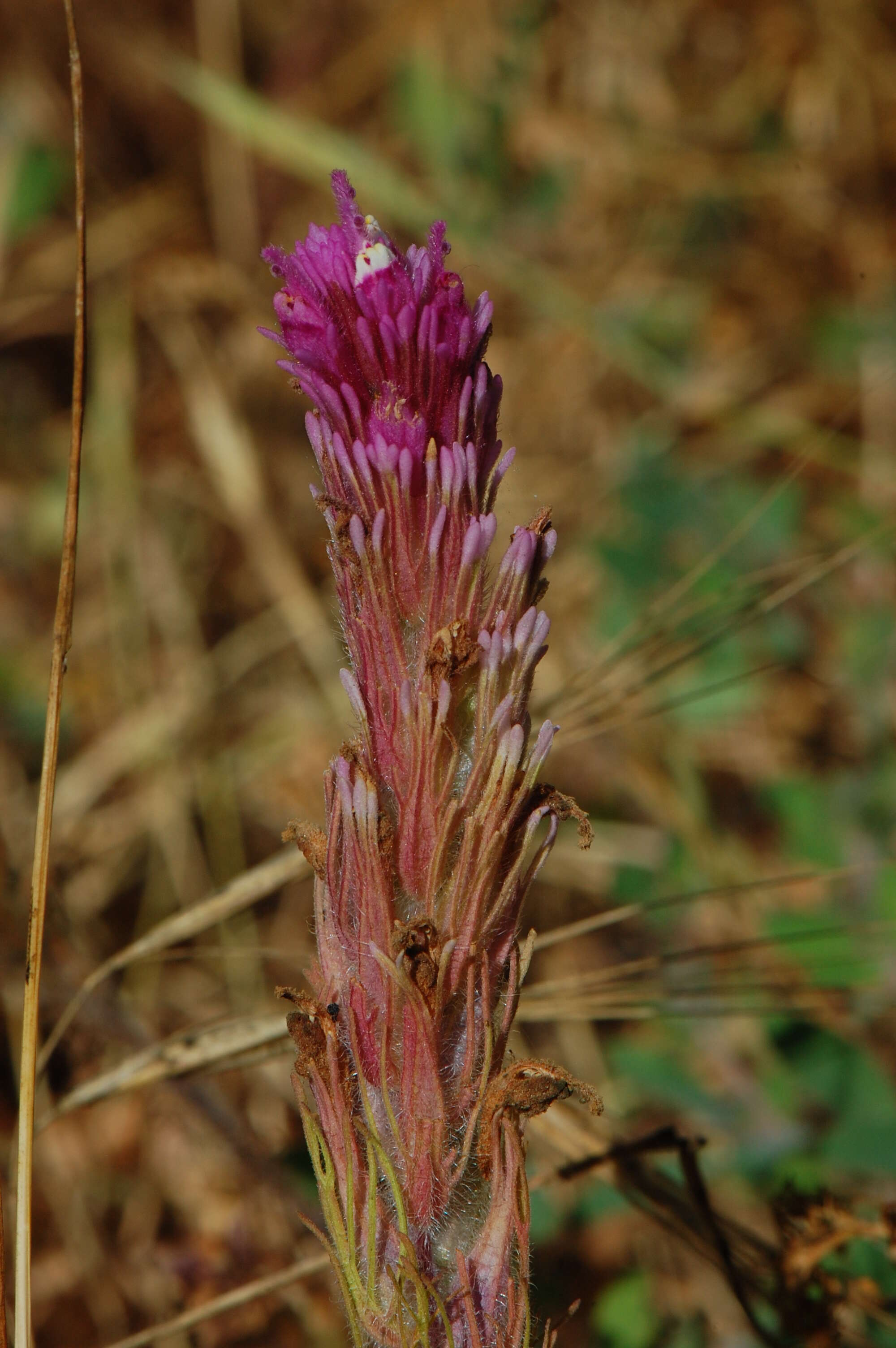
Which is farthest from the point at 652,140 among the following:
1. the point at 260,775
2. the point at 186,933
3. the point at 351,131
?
the point at 186,933

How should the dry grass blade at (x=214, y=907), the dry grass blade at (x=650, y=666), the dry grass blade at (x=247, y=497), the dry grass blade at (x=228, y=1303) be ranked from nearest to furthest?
1. the dry grass blade at (x=228, y=1303)
2. the dry grass blade at (x=214, y=907)
3. the dry grass blade at (x=650, y=666)
4. the dry grass blade at (x=247, y=497)

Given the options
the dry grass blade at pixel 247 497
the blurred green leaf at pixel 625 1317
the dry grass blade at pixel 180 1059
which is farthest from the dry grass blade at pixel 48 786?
the dry grass blade at pixel 247 497

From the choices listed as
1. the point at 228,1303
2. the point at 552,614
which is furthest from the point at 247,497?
the point at 228,1303

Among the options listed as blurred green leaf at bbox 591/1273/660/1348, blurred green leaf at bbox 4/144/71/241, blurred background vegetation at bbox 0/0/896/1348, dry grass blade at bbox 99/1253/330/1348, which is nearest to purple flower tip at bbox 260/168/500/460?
blurred background vegetation at bbox 0/0/896/1348

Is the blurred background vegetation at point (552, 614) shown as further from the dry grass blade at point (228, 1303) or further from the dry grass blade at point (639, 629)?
the dry grass blade at point (228, 1303)

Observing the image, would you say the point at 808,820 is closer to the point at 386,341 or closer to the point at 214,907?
the point at 214,907

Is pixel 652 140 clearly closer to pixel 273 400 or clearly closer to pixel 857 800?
pixel 273 400
